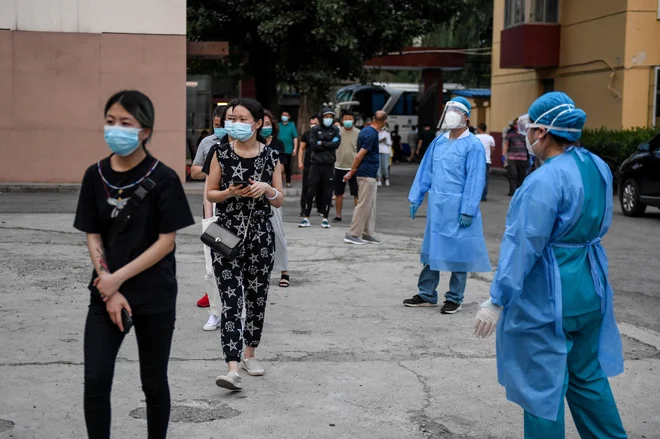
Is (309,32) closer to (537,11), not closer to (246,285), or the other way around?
(537,11)

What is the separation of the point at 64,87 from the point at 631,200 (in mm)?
12200

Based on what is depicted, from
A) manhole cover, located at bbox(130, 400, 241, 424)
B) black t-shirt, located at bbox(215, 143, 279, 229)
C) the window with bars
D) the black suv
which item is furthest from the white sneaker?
the window with bars

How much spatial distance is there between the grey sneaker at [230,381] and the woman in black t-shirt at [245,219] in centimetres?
11

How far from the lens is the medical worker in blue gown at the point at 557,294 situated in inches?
166

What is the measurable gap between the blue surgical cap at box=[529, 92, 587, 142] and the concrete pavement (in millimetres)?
1727

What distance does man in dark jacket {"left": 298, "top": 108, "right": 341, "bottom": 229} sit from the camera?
1469 centimetres

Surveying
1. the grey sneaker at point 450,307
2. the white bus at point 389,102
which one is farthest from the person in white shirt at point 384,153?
the white bus at point 389,102

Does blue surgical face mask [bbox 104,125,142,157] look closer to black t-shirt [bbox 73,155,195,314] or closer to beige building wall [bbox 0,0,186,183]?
black t-shirt [bbox 73,155,195,314]

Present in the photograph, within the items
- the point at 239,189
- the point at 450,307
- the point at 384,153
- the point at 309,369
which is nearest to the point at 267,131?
the point at 450,307

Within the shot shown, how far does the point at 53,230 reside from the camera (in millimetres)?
13359

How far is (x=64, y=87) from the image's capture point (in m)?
21.4

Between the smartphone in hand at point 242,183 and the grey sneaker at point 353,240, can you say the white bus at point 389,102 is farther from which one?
the smartphone in hand at point 242,183

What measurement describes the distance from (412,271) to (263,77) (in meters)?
18.9

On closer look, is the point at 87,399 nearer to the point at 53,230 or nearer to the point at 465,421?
the point at 465,421
